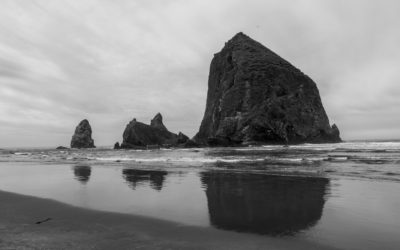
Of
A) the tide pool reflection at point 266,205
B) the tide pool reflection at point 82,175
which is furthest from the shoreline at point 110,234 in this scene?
the tide pool reflection at point 82,175

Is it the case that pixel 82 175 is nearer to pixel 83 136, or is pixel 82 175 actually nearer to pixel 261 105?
pixel 261 105

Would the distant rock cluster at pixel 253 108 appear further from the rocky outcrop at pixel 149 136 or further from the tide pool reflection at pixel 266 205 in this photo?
the tide pool reflection at pixel 266 205

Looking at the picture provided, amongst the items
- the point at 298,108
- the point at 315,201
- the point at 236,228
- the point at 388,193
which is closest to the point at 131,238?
the point at 236,228

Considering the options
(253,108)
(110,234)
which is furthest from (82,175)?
(253,108)

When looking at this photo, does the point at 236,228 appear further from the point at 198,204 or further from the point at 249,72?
the point at 249,72

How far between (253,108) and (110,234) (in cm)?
7443

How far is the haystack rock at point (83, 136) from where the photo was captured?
117 metres

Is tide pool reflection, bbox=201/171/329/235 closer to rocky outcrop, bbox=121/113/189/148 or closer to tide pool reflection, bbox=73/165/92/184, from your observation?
tide pool reflection, bbox=73/165/92/184

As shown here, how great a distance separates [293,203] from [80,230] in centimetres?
601

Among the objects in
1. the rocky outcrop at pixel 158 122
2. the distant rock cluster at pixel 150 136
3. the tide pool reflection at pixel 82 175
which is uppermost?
the rocky outcrop at pixel 158 122

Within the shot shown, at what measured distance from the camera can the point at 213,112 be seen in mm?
93562

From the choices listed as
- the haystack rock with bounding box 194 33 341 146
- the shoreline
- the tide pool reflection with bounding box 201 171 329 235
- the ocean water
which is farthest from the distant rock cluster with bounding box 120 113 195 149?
the shoreline

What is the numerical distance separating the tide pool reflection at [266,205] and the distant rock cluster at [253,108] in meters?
59.3

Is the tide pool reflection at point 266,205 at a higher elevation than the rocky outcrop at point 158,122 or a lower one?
Answer: lower
